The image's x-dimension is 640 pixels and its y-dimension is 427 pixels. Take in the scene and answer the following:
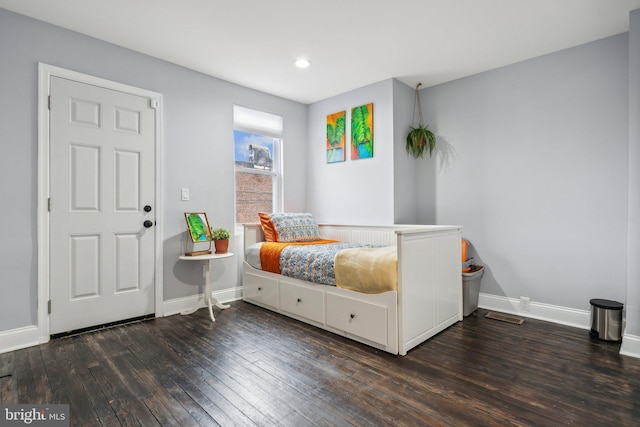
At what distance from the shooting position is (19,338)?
2.35m

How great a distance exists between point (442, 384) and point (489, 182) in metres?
2.21

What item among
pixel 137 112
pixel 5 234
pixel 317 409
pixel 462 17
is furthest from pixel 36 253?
pixel 462 17

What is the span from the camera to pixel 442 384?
1.83 m

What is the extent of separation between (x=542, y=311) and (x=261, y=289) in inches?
106

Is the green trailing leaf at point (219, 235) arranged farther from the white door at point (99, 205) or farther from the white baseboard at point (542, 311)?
the white baseboard at point (542, 311)

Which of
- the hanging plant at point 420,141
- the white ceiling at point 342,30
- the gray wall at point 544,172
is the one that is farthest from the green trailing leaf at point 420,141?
the white ceiling at point 342,30

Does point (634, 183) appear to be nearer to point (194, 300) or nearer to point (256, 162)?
point (256, 162)

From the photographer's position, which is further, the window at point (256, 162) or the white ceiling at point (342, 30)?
the window at point (256, 162)

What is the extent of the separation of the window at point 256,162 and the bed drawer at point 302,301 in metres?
1.21

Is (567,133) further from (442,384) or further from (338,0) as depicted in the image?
(442,384)

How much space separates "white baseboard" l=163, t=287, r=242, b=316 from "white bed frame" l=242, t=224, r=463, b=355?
41cm

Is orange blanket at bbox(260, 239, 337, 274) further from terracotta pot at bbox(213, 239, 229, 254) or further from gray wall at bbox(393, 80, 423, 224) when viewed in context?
gray wall at bbox(393, 80, 423, 224)

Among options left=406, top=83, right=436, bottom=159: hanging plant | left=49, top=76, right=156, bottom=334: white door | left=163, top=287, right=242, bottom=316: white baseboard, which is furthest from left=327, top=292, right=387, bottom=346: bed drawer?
left=406, top=83, right=436, bottom=159: hanging plant

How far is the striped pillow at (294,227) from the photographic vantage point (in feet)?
11.4
